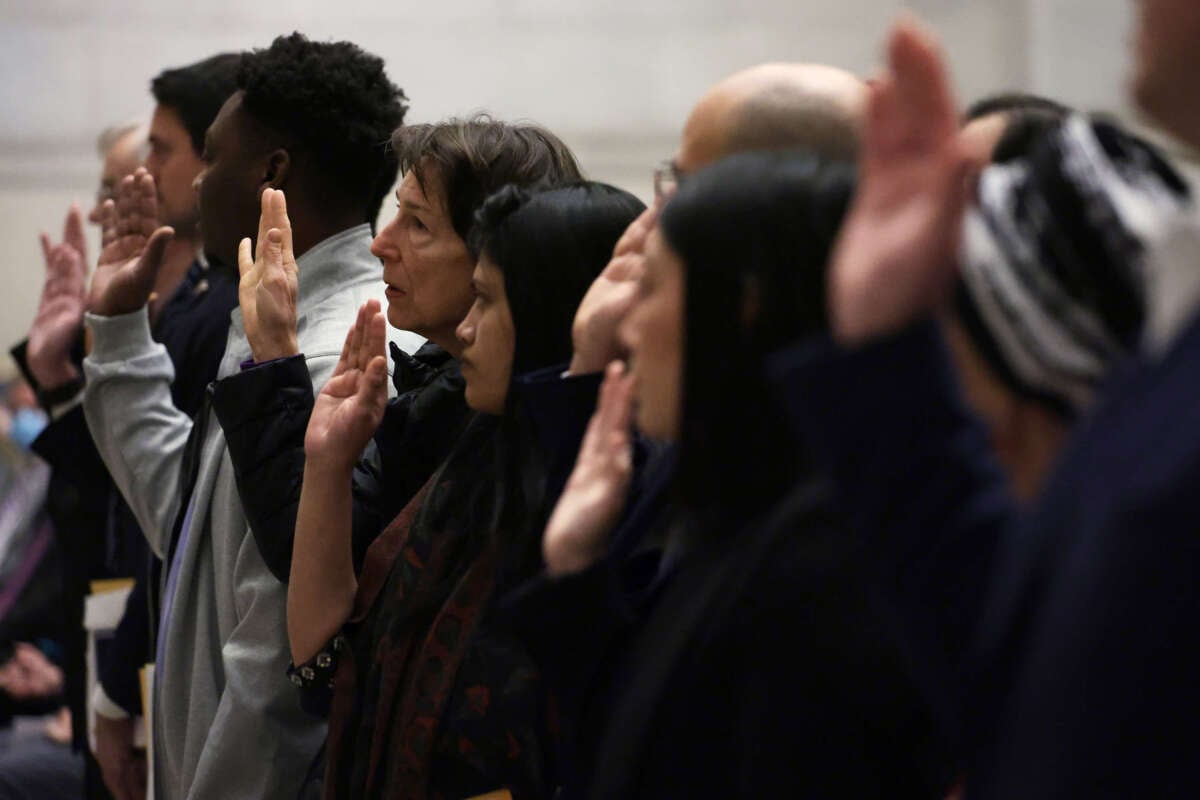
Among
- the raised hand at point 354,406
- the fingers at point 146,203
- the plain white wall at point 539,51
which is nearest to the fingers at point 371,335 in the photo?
the raised hand at point 354,406

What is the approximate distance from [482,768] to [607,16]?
4627mm

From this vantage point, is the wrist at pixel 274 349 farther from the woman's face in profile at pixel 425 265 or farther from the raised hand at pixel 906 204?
the raised hand at pixel 906 204

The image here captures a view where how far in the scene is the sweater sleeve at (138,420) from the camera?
112 inches

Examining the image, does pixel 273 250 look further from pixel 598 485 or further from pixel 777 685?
pixel 777 685

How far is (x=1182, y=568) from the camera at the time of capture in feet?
2.79

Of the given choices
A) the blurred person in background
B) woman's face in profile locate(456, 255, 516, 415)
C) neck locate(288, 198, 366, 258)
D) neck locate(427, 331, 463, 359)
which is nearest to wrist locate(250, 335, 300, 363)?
neck locate(427, 331, 463, 359)

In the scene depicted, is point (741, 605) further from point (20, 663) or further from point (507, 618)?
point (20, 663)

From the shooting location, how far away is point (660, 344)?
1300 millimetres

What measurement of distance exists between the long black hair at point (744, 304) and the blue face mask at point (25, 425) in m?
4.70

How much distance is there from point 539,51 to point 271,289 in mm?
3816

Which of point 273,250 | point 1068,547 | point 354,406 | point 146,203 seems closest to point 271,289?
point 273,250

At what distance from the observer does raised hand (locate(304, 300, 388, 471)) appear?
7.20 ft

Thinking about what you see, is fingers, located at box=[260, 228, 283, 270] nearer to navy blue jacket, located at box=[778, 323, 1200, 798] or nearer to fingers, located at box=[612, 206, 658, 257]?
fingers, located at box=[612, 206, 658, 257]

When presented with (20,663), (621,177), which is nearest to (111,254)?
(20,663)
